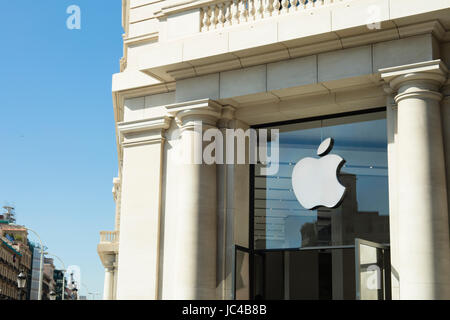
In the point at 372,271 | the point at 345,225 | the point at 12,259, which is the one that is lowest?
the point at 372,271

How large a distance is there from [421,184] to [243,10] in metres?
6.16

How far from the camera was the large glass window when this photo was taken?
1525 centimetres

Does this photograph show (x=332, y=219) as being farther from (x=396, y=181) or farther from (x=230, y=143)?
(x=230, y=143)

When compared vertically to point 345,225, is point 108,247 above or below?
above

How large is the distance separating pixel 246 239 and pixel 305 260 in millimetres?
1527

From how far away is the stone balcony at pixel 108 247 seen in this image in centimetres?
4966

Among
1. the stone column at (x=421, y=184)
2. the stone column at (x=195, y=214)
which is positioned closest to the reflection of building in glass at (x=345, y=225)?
the stone column at (x=421, y=184)

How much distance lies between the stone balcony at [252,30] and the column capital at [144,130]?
1.05 meters

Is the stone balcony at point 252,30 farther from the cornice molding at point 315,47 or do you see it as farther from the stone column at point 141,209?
the stone column at point 141,209

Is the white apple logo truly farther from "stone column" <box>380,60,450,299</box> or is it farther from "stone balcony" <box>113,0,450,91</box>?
"stone balcony" <box>113,0,450,91</box>

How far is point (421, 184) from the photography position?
13320mm

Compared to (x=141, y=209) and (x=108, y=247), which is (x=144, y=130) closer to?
(x=141, y=209)

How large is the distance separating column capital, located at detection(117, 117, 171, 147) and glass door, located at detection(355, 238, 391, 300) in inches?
245

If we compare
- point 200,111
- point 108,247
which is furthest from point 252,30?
point 108,247
